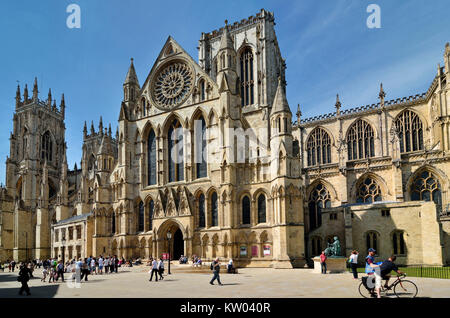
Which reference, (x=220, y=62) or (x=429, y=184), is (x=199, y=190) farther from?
(x=429, y=184)

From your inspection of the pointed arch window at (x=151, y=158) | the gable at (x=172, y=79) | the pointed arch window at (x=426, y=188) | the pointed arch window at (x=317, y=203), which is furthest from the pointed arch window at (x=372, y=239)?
the pointed arch window at (x=151, y=158)

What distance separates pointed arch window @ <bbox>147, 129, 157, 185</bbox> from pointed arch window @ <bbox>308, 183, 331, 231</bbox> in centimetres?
2010

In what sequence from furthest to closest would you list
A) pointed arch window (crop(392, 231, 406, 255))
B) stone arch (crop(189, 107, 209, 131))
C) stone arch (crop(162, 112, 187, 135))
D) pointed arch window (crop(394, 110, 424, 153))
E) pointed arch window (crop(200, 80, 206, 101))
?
1. pointed arch window (crop(394, 110, 424, 153))
2. stone arch (crop(162, 112, 187, 135))
3. pointed arch window (crop(200, 80, 206, 101))
4. stone arch (crop(189, 107, 209, 131))
5. pointed arch window (crop(392, 231, 406, 255))

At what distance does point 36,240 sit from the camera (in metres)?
64.6

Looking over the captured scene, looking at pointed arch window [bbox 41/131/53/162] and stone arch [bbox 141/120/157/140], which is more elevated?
pointed arch window [bbox 41/131/53/162]

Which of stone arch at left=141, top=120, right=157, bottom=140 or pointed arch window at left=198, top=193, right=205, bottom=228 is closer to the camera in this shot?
pointed arch window at left=198, top=193, right=205, bottom=228

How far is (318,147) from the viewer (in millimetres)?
54719

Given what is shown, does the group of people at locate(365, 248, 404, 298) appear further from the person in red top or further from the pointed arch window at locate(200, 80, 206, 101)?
the pointed arch window at locate(200, 80, 206, 101)

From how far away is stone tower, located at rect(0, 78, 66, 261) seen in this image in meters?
66.8

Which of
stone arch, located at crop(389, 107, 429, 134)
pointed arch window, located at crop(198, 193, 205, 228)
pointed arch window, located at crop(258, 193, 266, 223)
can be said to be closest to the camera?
pointed arch window, located at crop(258, 193, 266, 223)

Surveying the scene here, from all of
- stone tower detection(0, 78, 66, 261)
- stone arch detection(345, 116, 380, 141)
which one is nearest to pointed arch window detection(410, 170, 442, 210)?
stone arch detection(345, 116, 380, 141)

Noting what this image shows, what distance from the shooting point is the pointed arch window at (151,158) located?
41.7 meters

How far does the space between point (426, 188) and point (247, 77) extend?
95.3ft

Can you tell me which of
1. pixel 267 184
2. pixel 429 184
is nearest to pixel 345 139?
pixel 429 184
